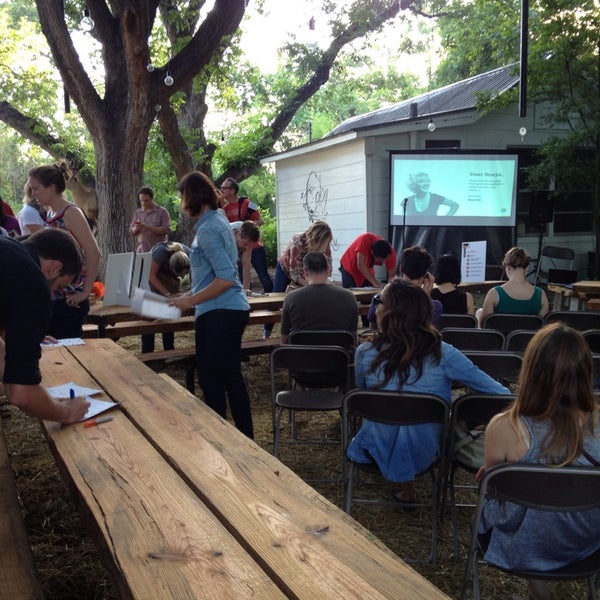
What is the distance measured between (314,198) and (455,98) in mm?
3778

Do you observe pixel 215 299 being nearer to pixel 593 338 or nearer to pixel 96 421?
pixel 96 421

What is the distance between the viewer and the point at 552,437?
2.13m

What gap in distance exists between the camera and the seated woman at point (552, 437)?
2.12m

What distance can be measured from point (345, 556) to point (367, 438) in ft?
5.38

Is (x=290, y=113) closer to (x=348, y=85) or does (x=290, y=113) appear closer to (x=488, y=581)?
(x=348, y=85)

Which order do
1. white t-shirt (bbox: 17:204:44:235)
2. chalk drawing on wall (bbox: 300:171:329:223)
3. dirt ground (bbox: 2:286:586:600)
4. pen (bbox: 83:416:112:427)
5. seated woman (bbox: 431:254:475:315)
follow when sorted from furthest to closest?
chalk drawing on wall (bbox: 300:171:329:223) → white t-shirt (bbox: 17:204:44:235) → seated woman (bbox: 431:254:475:315) → dirt ground (bbox: 2:286:586:600) → pen (bbox: 83:416:112:427)

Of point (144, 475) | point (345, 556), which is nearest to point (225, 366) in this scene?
point (144, 475)

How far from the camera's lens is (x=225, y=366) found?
151 inches

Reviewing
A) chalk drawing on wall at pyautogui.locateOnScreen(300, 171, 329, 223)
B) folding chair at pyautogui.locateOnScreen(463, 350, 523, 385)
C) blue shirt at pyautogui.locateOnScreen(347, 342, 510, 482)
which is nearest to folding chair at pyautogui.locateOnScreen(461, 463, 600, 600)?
blue shirt at pyautogui.locateOnScreen(347, 342, 510, 482)

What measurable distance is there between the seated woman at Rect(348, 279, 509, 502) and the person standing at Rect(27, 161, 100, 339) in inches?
85.0

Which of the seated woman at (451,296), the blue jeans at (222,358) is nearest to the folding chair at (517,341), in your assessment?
the seated woman at (451,296)

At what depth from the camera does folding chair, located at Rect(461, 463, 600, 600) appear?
1.94 metres

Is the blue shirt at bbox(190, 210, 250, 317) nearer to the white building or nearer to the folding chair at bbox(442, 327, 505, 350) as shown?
the folding chair at bbox(442, 327, 505, 350)

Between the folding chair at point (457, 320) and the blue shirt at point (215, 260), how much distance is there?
5.49 ft
